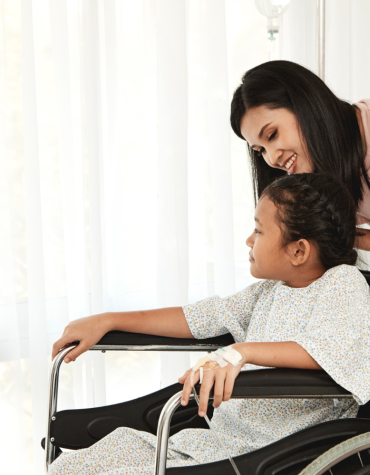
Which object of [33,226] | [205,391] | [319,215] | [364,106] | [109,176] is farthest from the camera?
[109,176]

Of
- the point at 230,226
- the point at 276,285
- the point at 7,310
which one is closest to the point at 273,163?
the point at 276,285

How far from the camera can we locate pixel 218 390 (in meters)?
0.77

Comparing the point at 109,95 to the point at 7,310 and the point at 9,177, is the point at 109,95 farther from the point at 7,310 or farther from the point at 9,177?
the point at 7,310

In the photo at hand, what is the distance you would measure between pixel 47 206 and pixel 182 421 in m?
0.82

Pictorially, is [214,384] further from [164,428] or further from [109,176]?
[109,176]

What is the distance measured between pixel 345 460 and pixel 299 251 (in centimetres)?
39

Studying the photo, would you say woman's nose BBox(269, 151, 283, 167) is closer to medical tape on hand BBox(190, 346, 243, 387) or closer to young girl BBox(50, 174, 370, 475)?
young girl BBox(50, 174, 370, 475)

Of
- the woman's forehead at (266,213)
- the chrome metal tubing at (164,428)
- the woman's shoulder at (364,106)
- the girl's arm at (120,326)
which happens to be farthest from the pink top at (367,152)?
the chrome metal tubing at (164,428)

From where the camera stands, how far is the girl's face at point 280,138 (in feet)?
4.11

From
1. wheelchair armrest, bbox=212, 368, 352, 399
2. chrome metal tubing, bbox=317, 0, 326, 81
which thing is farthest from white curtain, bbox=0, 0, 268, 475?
wheelchair armrest, bbox=212, 368, 352, 399

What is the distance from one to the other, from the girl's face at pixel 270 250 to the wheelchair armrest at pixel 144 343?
0.76 feet

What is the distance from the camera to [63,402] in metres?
1.73

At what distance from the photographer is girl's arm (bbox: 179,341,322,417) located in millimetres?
767

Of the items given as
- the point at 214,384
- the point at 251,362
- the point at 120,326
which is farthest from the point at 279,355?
the point at 120,326
